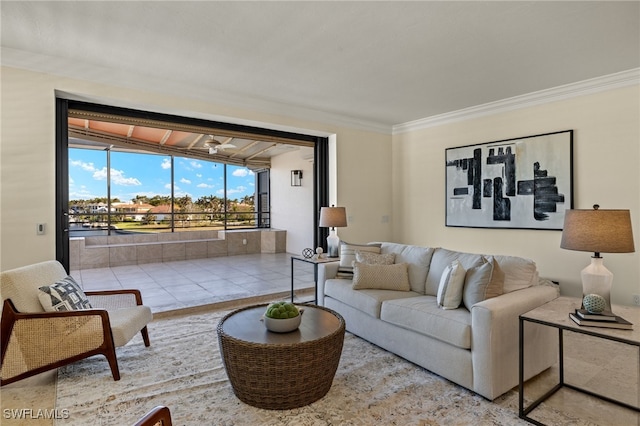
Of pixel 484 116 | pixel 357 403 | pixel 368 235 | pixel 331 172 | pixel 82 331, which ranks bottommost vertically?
pixel 357 403

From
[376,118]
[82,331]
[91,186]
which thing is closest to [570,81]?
[376,118]

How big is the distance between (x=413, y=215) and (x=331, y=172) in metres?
1.68

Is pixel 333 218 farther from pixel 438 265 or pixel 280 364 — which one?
pixel 280 364

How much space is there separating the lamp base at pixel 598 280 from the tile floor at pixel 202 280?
11.4ft

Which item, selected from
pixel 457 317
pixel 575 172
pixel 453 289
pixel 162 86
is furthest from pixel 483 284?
pixel 162 86

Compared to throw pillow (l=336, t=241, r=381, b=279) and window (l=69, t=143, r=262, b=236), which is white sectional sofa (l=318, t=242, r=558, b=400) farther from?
window (l=69, t=143, r=262, b=236)

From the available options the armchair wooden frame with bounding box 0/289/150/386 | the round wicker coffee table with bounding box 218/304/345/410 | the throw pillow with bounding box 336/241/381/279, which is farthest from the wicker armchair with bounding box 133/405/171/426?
the throw pillow with bounding box 336/241/381/279

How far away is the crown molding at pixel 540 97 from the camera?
3843 mm

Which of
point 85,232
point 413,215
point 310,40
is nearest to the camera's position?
point 310,40

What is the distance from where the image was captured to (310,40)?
3.05 metres

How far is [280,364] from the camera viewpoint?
7.02 feet

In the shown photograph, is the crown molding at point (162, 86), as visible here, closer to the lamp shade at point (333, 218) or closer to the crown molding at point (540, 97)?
the crown molding at point (540, 97)

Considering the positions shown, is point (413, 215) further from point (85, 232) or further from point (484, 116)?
point (85, 232)

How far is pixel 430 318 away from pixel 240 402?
4.90 ft
